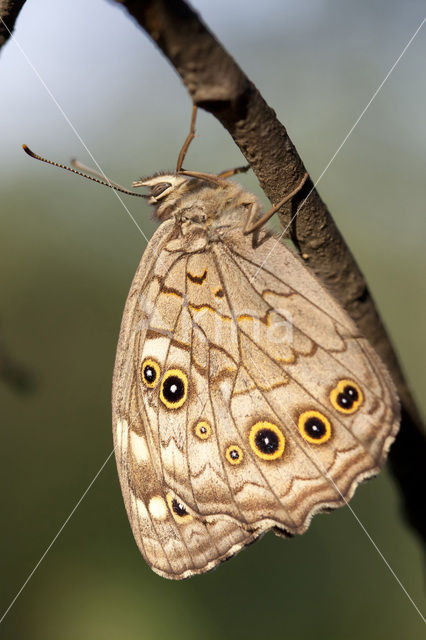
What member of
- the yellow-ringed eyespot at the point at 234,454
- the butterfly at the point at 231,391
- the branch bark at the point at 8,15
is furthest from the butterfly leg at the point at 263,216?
the branch bark at the point at 8,15

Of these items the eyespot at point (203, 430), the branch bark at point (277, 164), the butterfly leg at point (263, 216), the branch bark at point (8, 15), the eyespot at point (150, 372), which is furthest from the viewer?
the eyespot at point (150, 372)

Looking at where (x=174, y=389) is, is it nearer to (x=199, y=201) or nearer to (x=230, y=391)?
(x=230, y=391)

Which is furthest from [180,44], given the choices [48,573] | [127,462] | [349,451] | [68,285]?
[68,285]

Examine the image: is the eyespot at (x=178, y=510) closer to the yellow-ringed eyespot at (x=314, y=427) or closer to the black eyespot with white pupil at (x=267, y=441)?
the black eyespot with white pupil at (x=267, y=441)

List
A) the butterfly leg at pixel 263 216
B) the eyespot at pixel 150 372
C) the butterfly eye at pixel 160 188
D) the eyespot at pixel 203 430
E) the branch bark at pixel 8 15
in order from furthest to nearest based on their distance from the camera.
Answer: the butterfly eye at pixel 160 188, the eyespot at pixel 150 372, the eyespot at pixel 203 430, the butterfly leg at pixel 263 216, the branch bark at pixel 8 15

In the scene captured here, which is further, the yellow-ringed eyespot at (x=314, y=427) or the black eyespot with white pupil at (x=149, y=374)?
the black eyespot with white pupil at (x=149, y=374)

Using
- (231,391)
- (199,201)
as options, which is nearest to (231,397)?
(231,391)

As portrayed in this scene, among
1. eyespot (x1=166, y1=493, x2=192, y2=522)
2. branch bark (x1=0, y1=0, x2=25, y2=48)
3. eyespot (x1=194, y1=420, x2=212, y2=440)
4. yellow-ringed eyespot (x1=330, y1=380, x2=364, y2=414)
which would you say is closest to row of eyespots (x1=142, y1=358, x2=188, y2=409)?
eyespot (x1=194, y1=420, x2=212, y2=440)
